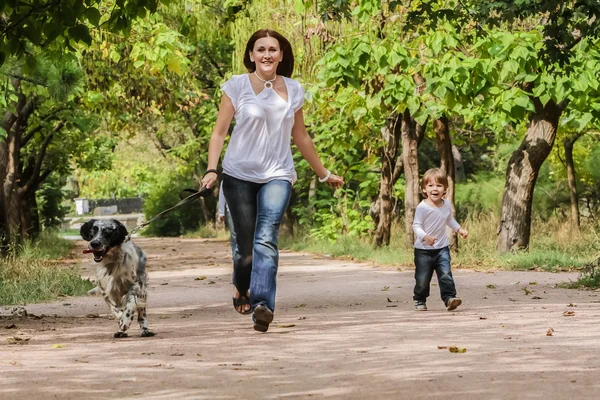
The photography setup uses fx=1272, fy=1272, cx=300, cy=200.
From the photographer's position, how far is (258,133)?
367 inches

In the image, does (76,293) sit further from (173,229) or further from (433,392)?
(173,229)

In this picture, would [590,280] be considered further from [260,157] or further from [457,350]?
[457,350]

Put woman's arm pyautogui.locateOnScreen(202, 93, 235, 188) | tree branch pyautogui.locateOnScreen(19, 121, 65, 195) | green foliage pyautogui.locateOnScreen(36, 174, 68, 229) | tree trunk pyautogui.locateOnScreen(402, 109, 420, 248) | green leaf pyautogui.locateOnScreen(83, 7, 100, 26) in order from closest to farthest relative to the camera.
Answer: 1. woman's arm pyautogui.locateOnScreen(202, 93, 235, 188)
2. green leaf pyautogui.locateOnScreen(83, 7, 100, 26)
3. tree trunk pyautogui.locateOnScreen(402, 109, 420, 248)
4. tree branch pyautogui.locateOnScreen(19, 121, 65, 195)
5. green foliage pyautogui.locateOnScreen(36, 174, 68, 229)

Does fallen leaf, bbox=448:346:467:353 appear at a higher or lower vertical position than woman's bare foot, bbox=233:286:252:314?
lower

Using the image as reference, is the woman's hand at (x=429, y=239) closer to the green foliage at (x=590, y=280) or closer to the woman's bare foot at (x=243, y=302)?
the woman's bare foot at (x=243, y=302)

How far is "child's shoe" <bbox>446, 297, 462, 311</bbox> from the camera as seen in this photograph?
11656 mm

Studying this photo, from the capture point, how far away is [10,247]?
20984 mm

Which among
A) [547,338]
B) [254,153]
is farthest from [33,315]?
[547,338]

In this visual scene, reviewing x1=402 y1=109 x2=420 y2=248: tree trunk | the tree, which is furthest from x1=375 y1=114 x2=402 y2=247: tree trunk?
the tree

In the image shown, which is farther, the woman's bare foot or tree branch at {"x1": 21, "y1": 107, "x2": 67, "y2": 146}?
tree branch at {"x1": 21, "y1": 107, "x2": 67, "y2": 146}

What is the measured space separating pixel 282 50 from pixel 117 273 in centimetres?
217

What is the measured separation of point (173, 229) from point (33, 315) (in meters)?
42.5

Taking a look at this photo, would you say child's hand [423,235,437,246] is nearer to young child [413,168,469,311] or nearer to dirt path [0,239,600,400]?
young child [413,168,469,311]

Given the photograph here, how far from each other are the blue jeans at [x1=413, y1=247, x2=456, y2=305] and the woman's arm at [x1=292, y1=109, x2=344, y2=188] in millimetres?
2597
